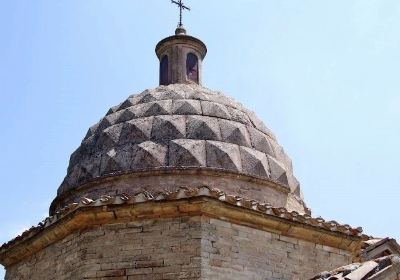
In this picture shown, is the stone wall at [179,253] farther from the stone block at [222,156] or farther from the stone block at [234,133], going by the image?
the stone block at [234,133]

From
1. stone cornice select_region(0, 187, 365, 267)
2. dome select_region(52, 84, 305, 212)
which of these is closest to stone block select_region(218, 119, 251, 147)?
dome select_region(52, 84, 305, 212)

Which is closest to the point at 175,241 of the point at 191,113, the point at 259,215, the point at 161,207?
the point at 161,207

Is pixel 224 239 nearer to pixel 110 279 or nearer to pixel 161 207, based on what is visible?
pixel 161 207

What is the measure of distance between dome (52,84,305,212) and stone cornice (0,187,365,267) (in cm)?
84

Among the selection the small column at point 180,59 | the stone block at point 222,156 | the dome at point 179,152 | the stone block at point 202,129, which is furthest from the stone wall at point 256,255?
the small column at point 180,59

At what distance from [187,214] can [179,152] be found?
54.9 inches

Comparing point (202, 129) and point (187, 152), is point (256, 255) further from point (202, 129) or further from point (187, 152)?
point (202, 129)

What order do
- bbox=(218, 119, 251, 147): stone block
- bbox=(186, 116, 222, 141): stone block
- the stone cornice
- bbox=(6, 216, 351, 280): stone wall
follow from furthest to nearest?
1. bbox=(218, 119, 251, 147): stone block
2. bbox=(186, 116, 222, 141): stone block
3. the stone cornice
4. bbox=(6, 216, 351, 280): stone wall

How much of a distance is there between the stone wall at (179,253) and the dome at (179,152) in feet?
3.20

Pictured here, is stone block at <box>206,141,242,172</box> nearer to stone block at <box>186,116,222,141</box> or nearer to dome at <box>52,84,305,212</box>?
dome at <box>52,84,305,212</box>

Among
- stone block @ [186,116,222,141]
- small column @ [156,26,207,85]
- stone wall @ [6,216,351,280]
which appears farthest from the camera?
small column @ [156,26,207,85]

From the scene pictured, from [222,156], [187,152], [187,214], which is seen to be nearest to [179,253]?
[187,214]

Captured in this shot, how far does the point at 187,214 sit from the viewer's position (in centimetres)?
930

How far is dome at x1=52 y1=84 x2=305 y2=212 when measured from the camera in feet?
33.9
